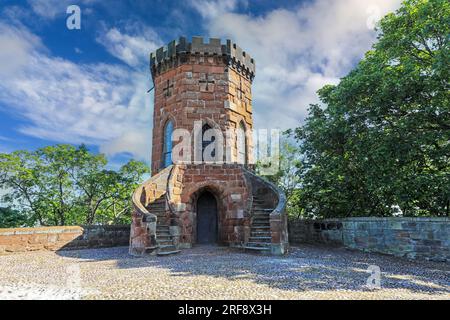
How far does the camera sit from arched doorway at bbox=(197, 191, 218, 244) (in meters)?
12.0

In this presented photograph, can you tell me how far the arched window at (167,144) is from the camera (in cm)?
1323

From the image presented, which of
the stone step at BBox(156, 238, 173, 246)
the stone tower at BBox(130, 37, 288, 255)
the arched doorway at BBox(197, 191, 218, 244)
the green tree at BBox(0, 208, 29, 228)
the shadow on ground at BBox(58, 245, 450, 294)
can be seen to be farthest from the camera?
the green tree at BBox(0, 208, 29, 228)

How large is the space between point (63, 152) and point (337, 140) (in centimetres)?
1778

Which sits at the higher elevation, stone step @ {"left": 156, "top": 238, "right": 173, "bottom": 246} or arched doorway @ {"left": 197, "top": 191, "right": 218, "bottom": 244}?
arched doorway @ {"left": 197, "top": 191, "right": 218, "bottom": 244}

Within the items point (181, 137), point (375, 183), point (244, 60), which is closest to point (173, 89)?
point (181, 137)

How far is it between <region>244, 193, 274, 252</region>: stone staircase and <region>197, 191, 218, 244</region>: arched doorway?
1.84 m

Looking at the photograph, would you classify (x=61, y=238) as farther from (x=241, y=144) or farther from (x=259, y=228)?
(x=241, y=144)

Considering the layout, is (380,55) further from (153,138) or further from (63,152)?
(63,152)

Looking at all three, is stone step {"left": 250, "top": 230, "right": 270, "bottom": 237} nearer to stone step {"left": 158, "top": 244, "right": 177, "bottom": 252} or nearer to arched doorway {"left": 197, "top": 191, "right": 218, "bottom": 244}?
arched doorway {"left": 197, "top": 191, "right": 218, "bottom": 244}

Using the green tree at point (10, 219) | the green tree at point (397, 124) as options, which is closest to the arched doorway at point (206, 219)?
the green tree at point (397, 124)

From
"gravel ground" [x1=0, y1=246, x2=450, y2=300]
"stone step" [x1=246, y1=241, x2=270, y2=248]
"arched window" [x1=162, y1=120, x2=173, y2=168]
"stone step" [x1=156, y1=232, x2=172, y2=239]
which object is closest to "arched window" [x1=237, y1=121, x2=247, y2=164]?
"arched window" [x1=162, y1=120, x2=173, y2=168]

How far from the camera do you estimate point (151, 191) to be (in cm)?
1133

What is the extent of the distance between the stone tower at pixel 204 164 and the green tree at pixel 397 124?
3440 mm

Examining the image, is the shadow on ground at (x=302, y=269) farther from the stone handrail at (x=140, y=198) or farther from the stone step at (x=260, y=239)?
the stone handrail at (x=140, y=198)
